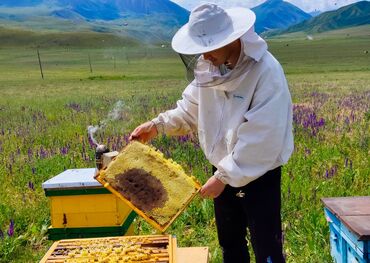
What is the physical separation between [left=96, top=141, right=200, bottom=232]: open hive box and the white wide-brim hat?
89cm

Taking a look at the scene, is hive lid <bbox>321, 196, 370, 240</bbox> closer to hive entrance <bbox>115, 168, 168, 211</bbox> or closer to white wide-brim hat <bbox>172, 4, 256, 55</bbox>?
hive entrance <bbox>115, 168, 168, 211</bbox>

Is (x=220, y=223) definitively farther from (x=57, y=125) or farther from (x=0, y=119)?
(x=0, y=119)

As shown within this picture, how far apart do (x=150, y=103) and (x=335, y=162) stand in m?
7.87

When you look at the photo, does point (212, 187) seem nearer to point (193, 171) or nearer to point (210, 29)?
point (210, 29)

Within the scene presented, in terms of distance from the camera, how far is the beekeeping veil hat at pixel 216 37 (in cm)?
286

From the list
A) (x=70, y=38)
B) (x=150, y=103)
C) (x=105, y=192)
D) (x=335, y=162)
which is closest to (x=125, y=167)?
(x=105, y=192)

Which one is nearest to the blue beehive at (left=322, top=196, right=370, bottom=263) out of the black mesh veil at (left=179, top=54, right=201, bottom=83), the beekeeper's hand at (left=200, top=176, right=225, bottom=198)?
the beekeeper's hand at (left=200, top=176, right=225, bottom=198)

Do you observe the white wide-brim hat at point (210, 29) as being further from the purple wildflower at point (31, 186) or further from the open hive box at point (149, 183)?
the purple wildflower at point (31, 186)

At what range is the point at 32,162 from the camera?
721cm

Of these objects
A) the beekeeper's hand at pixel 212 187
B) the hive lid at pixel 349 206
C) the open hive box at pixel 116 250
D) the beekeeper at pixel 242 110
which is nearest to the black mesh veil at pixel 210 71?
the beekeeper at pixel 242 110

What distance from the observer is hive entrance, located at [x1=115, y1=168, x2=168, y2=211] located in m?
3.25

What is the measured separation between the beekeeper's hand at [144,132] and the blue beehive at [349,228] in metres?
1.49

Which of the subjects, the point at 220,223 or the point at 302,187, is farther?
the point at 302,187

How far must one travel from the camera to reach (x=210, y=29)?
9.53 ft
